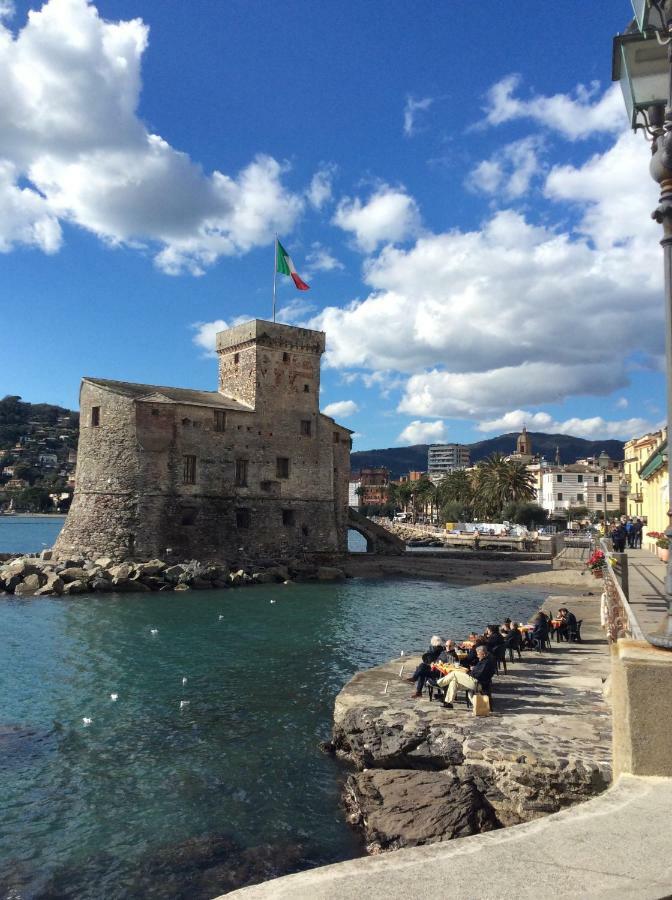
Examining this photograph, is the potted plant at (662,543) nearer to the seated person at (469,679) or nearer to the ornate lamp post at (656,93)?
the seated person at (469,679)

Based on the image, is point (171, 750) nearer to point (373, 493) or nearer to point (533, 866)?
point (533, 866)

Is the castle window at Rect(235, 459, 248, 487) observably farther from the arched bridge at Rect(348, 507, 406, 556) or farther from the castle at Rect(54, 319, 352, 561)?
the arched bridge at Rect(348, 507, 406, 556)

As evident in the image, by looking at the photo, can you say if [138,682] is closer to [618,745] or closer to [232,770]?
[232,770]

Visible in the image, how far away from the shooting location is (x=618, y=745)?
191 inches

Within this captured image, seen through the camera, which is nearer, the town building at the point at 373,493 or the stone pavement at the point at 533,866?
the stone pavement at the point at 533,866

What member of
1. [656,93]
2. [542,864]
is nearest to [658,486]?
[656,93]

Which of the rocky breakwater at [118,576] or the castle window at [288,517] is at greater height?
the castle window at [288,517]

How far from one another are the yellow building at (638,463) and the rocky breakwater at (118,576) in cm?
2116

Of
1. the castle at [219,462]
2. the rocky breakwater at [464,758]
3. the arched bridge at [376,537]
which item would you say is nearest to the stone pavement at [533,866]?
the rocky breakwater at [464,758]

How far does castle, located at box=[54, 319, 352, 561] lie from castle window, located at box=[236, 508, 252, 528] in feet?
0.20

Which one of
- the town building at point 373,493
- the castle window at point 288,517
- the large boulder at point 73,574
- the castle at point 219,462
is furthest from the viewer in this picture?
the town building at point 373,493

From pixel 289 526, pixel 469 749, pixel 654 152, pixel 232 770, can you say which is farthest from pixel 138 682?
pixel 289 526

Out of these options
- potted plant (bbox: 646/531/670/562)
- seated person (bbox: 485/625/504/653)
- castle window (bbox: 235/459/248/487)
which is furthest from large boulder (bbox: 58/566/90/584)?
potted plant (bbox: 646/531/670/562)

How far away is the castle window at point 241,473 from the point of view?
131ft
